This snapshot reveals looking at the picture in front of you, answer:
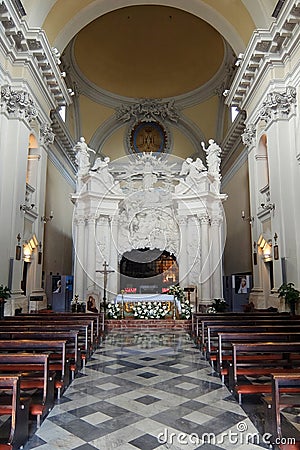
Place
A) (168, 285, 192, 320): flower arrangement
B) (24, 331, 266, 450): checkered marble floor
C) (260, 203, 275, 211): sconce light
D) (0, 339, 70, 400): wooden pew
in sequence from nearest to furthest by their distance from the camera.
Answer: (24, 331, 266, 450): checkered marble floor, (0, 339, 70, 400): wooden pew, (260, 203, 275, 211): sconce light, (168, 285, 192, 320): flower arrangement

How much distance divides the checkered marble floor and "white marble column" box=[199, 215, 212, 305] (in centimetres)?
690

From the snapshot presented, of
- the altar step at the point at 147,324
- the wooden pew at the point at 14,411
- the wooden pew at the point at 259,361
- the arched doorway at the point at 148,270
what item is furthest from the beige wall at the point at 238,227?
the wooden pew at the point at 14,411

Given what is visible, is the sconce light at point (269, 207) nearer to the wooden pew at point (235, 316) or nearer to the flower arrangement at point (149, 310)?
the wooden pew at point (235, 316)

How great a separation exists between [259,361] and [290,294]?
16.4 ft

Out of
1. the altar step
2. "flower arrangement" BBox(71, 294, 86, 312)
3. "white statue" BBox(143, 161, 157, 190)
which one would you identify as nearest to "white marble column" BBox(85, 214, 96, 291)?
"flower arrangement" BBox(71, 294, 86, 312)

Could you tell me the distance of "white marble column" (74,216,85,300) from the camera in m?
13.2

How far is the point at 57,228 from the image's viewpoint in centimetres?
1741

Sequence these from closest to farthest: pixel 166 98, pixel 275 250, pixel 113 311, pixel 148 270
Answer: pixel 275 250 < pixel 113 311 < pixel 148 270 < pixel 166 98

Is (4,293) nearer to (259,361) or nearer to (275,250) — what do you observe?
(259,361)

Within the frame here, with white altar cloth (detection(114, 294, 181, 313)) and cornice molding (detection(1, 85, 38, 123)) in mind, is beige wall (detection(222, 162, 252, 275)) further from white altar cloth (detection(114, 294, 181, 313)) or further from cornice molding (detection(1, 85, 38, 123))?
cornice molding (detection(1, 85, 38, 123))

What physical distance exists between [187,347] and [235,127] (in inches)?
471

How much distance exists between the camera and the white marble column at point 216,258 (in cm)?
1333

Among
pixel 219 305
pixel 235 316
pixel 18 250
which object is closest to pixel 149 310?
pixel 219 305

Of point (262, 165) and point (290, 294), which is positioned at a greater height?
point (262, 165)
